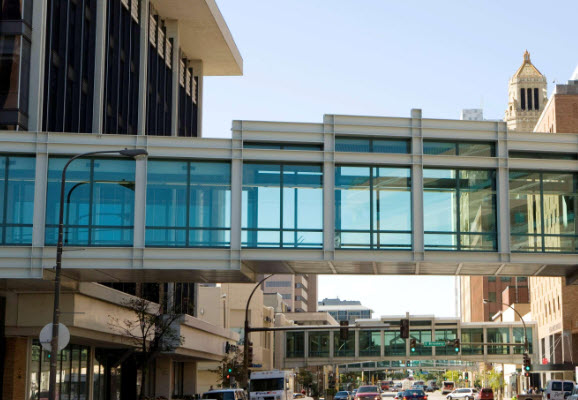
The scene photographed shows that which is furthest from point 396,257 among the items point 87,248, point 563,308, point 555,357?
point 555,357

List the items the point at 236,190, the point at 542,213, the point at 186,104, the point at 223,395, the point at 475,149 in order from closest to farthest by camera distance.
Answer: the point at 236,190, the point at 542,213, the point at 475,149, the point at 223,395, the point at 186,104

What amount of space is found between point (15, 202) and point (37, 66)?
7442 mm

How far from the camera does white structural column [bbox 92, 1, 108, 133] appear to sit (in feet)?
146

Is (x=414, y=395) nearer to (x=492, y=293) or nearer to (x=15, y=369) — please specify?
(x=15, y=369)

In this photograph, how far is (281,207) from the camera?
3400cm

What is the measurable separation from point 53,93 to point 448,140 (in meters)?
17.2

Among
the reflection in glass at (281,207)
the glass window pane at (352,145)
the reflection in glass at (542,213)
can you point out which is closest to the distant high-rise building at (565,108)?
the reflection in glass at (542,213)

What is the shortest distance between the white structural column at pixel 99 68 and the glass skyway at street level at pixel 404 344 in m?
76.0

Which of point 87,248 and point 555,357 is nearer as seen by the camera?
point 87,248

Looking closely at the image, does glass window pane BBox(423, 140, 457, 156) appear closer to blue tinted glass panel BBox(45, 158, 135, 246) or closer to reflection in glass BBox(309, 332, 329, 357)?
blue tinted glass panel BBox(45, 158, 135, 246)

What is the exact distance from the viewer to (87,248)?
3266 cm

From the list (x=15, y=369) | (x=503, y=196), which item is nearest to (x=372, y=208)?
(x=503, y=196)

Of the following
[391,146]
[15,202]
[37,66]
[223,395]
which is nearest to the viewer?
[15,202]

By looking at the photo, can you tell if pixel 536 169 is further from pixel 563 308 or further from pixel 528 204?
pixel 563 308
